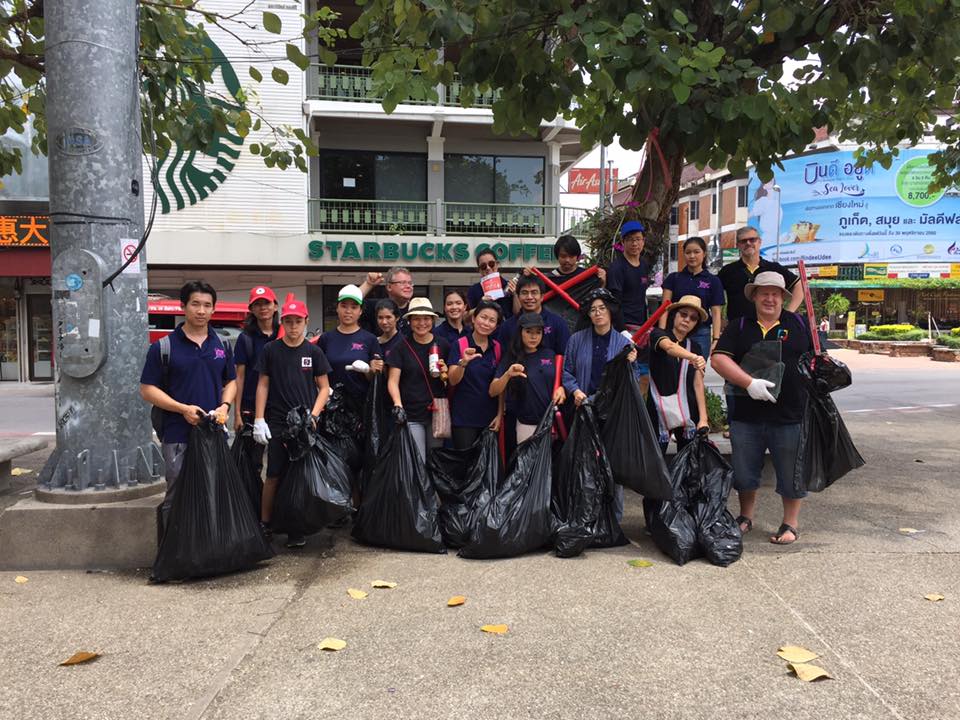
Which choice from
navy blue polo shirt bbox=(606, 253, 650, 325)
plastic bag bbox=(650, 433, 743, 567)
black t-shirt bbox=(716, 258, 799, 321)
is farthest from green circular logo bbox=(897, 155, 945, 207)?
plastic bag bbox=(650, 433, 743, 567)

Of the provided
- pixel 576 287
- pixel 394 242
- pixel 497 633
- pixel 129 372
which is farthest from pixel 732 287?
pixel 394 242

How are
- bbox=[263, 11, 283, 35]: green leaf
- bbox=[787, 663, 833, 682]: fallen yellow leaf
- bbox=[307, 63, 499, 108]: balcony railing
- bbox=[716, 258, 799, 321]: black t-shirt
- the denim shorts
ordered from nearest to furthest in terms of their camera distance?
bbox=[787, 663, 833, 682]: fallen yellow leaf, the denim shorts, bbox=[263, 11, 283, 35]: green leaf, bbox=[716, 258, 799, 321]: black t-shirt, bbox=[307, 63, 499, 108]: balcony railing

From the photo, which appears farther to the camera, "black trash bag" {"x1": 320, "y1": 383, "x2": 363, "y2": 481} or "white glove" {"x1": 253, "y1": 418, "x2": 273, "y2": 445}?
"black trash bag" {"x1": 320, "y1": 383, "x2": 363, "y2": 481}

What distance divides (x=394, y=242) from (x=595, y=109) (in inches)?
480

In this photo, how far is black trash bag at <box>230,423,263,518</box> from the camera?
14.6 feet

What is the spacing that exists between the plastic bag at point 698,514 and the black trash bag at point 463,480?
1061mm

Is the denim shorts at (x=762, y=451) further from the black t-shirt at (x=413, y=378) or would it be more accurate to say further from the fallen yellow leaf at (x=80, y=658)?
the fallen yellow leaf at (x=80, y=658)

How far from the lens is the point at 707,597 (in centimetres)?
376

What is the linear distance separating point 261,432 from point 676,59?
343 centimetres

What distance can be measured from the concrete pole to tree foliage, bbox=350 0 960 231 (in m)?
1.86

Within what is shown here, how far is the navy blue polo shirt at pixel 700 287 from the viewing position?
588cm

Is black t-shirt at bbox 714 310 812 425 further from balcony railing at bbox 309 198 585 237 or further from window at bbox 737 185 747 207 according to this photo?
window at bbox 737 185 747 207

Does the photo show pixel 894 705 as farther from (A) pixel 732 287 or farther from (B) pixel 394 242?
(B) pixel 394 242

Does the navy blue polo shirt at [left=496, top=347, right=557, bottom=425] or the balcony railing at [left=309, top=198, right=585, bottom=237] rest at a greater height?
the balcony railing at [left=309, top=198, right=585, bottom=237]
